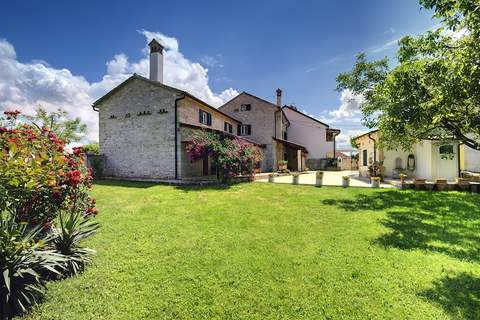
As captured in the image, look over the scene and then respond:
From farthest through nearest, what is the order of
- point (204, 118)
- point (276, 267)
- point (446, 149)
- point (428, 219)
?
point (204, 118)
point (446, 149)
point (428, 219)
point (276, 267)

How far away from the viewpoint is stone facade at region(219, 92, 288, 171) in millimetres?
26344

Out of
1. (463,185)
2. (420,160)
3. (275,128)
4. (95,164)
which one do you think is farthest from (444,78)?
(275,128)

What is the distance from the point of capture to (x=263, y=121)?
27.0 meters

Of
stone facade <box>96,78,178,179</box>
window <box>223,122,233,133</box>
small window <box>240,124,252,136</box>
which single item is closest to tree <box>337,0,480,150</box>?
stone facade <box>96,78,178,179</box>

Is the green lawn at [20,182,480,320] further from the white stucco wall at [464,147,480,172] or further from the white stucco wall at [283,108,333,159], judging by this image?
the white stucco wall at [283,108,333,159]

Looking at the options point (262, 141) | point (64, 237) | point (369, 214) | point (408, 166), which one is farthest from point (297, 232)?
point (262, 141)

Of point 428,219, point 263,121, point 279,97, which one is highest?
point 279,97

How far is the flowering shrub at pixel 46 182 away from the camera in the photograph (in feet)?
10.8

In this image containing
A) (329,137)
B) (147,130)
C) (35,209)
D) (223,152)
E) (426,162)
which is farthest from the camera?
(329,137)

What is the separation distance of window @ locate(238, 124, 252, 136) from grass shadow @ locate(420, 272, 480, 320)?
2441cm

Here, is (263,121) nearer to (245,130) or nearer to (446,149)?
(245,130)

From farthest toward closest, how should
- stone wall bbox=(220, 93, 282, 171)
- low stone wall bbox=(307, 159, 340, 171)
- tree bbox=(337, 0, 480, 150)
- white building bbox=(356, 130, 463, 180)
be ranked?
low stone wall bbox=(307, 159, 340, 171)
stone wall bbox=(220, 93, 282, 171)
white building bbox=(356, 130, 463, 180)
tree bbox=(337, 0, 480, 150)

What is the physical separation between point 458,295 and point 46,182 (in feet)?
22.7

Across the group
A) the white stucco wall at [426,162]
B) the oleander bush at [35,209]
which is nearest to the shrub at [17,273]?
the oleander bush at [35,209]
